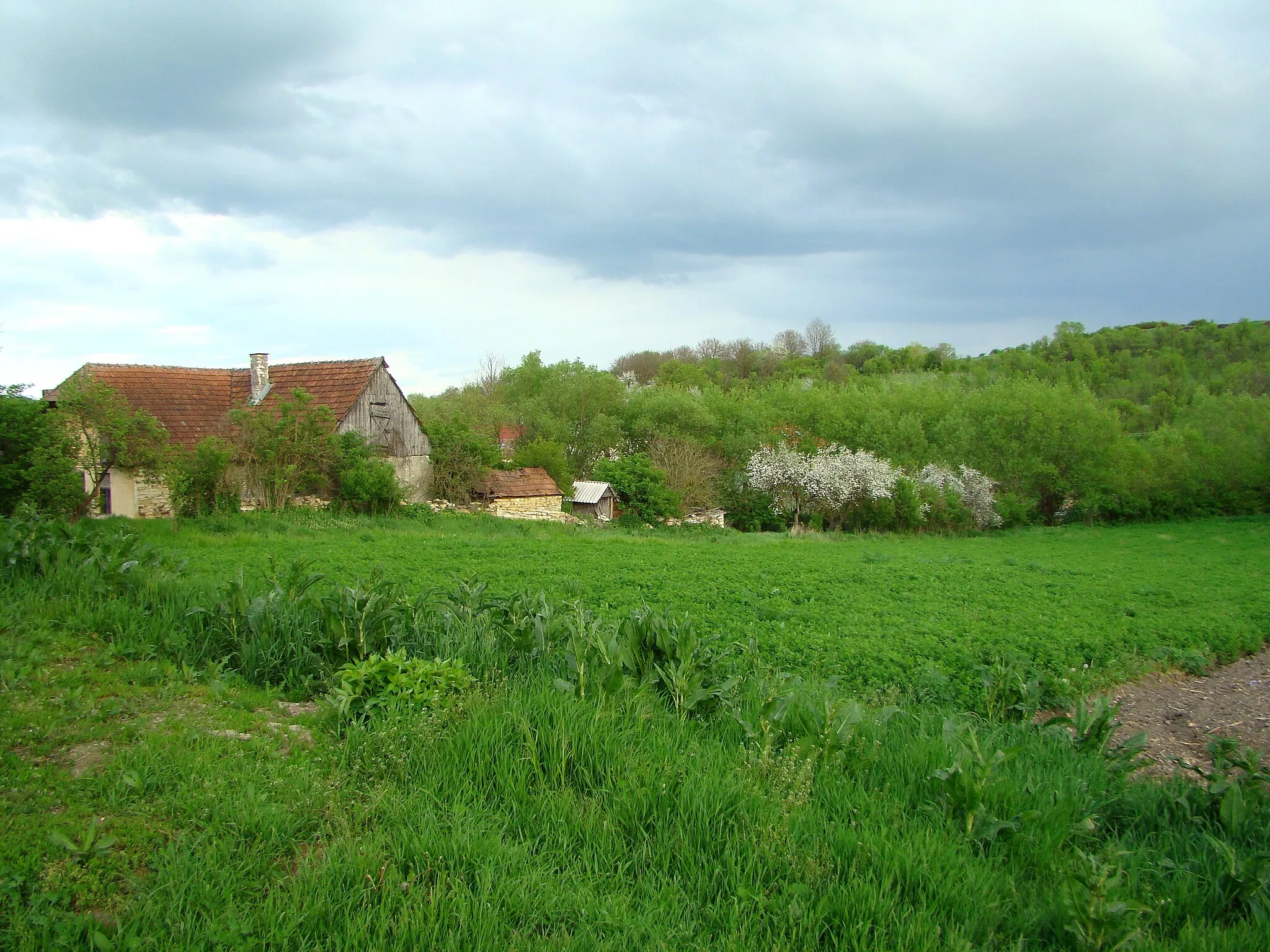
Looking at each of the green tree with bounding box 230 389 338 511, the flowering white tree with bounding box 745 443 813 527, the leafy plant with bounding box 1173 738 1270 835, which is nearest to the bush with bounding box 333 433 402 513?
the green tree with bounding box 230 389 338 511

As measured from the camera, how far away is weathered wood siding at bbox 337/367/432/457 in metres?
30.2

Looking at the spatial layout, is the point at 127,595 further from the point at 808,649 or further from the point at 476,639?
the point at 808,649

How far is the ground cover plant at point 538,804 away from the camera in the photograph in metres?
2.97

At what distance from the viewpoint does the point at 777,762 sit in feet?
13.7

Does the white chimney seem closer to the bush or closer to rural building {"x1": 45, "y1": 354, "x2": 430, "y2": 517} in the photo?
rural building {"x1": 45, "y1": 354, "x2": 430, "y2": 517}

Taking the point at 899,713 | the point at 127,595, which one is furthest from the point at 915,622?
the point at 127,595

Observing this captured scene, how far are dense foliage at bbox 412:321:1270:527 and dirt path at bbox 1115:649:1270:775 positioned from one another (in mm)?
27962

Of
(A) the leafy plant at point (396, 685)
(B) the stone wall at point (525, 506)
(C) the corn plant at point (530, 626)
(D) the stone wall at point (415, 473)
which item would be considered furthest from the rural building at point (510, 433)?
(A) the leafy plant at point (396, 685)

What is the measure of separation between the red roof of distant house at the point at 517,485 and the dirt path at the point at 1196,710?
88.7 ft

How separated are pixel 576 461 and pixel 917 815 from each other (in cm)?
4733

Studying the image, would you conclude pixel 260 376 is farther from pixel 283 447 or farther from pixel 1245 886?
pixel 1245 886

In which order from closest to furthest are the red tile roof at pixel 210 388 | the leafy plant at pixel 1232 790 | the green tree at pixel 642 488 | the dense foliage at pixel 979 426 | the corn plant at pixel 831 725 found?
1. the leafy plant at pixel 1232 790
2. the corn plant at pixel 831 725
3. the red tile roof at pixel 210 388
4. the green tree at pixel 642 488
5. the dense foliage at pixel 979 426

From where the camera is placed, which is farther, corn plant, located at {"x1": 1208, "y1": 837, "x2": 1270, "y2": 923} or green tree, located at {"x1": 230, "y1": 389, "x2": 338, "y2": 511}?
green tree, located at {"x1": 230, "y1": 389, "x2": 338, "y2": 511}

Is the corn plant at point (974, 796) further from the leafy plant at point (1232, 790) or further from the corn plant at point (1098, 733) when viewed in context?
the corn plant at point (1098, 733)
